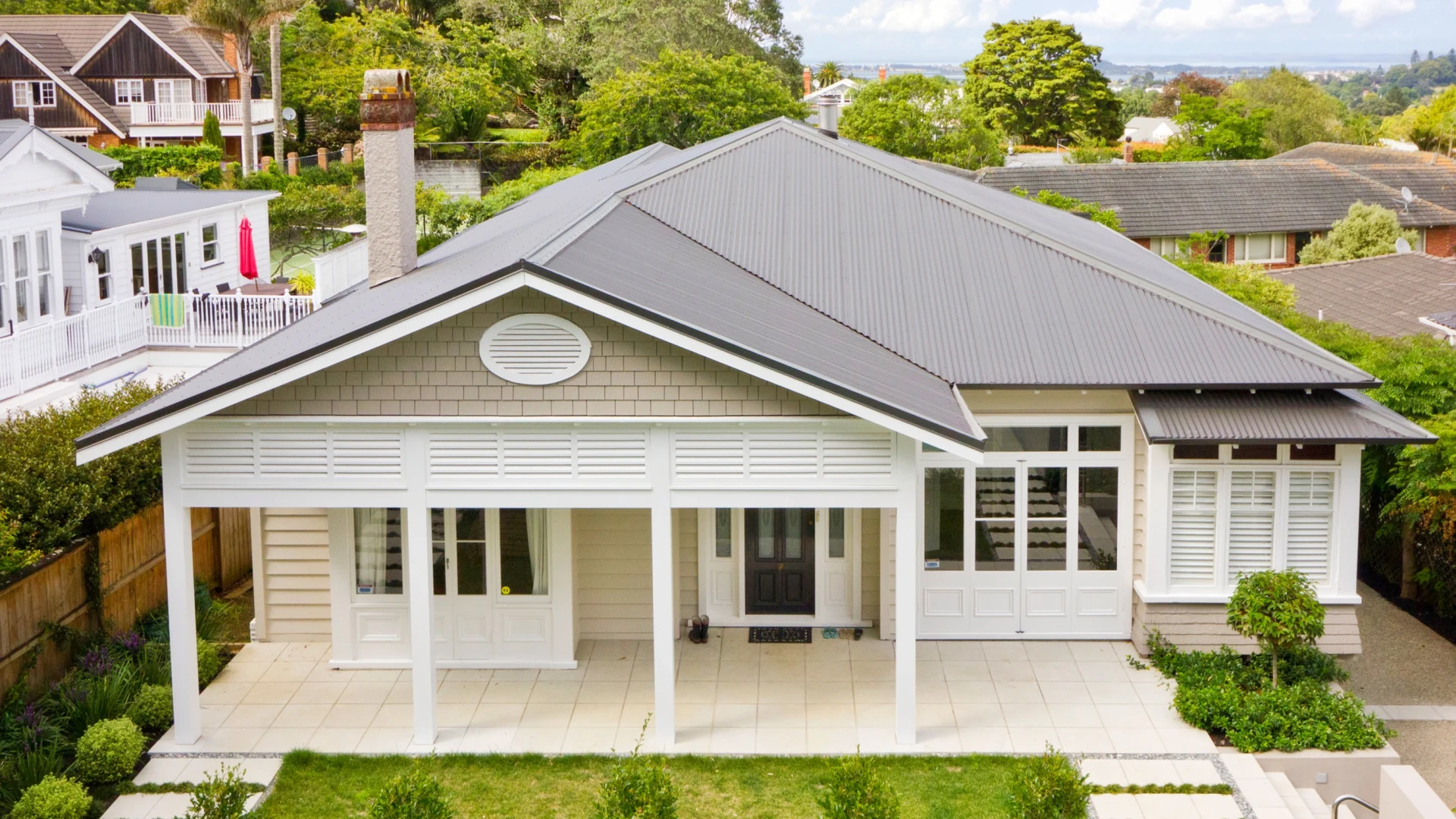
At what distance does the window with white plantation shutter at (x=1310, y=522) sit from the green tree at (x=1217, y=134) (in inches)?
2448

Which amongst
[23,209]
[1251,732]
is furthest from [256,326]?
[1251,732]

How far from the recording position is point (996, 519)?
644 inches

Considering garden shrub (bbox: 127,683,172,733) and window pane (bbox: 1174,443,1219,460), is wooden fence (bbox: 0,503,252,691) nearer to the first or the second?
garden shrub (bbox: 127,683,172,733)

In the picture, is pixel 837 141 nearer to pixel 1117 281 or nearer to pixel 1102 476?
pixel 1117 281

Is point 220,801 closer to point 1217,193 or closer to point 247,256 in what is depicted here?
point 247,256

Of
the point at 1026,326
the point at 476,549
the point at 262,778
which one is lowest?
the point at 262,778

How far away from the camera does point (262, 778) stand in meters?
13.4

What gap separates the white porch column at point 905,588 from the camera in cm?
1350

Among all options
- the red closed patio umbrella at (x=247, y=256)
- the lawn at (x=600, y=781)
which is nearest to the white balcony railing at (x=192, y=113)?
the red closed patio umbrella at (x=247, y=256)

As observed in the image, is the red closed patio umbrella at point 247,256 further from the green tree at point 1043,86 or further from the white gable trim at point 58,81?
the green tree at point 1043,86

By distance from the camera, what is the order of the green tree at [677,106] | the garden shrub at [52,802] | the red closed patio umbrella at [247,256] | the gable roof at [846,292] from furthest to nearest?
the green tree at [677,106], the red closed patio umbrella at [247,256], the gable roof at [846,292], the garden shrub at [52,802]

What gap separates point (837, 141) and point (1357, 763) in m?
10.7

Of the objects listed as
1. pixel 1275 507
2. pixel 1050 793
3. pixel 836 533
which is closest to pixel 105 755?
pixel 836 533

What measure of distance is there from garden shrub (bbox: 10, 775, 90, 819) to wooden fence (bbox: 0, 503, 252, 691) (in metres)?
1.95
